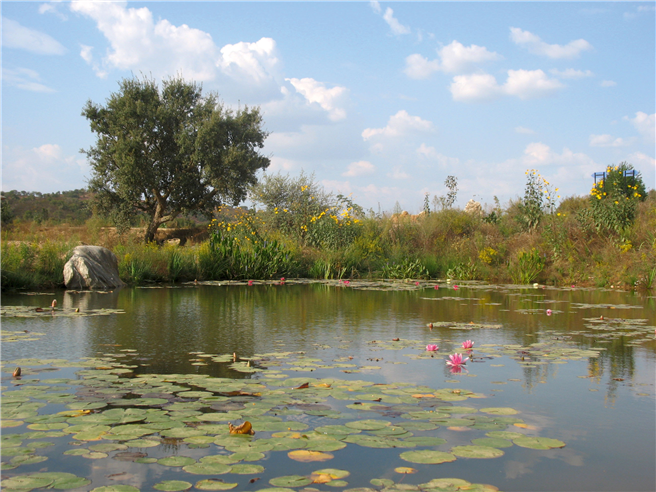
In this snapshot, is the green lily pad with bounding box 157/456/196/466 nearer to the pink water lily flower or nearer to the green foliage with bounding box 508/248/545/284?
the pink water lily flower

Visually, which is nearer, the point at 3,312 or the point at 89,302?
the point at 3,312

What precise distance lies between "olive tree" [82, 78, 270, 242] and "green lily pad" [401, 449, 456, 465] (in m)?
24.6

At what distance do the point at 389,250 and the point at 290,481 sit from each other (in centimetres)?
1548

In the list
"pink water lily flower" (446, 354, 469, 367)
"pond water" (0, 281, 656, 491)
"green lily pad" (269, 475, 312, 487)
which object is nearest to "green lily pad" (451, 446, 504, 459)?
"pond water" (0, 281, 656, 491)

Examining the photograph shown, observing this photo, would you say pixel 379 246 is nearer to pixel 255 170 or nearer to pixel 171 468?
pixel 255 170

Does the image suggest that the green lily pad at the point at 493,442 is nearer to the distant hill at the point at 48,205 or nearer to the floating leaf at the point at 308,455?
the floating leaf at the point at 308,455

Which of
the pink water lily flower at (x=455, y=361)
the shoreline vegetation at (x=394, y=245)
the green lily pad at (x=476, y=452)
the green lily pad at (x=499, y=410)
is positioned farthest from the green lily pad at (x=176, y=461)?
the shoreline vegetation at (x=394, y=245)

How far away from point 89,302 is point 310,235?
31.4 ft

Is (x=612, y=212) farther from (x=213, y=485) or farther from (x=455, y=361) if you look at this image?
(x=213, y=485)

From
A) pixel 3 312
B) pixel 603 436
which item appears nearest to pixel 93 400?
pixel 603 436

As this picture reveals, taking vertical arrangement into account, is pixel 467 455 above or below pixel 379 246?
below

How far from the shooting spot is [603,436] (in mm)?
2369

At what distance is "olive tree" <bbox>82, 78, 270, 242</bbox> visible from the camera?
83.3 ft

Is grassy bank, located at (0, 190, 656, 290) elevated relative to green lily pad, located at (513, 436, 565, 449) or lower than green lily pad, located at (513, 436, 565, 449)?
elevated
